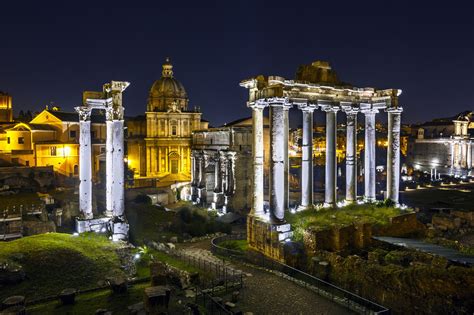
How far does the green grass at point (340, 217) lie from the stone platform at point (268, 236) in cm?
92

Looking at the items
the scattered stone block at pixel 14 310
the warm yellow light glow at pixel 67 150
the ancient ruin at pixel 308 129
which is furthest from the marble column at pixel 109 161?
the warm yellow light glow at pixel 67 150

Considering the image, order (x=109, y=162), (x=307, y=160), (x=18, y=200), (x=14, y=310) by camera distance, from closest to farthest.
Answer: (x=14, y=310), (x=109, y=162), (x=307, y=160), (x=18, y=200)

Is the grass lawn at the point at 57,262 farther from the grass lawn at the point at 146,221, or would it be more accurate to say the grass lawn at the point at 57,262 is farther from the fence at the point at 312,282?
the fence at the point at 312,282

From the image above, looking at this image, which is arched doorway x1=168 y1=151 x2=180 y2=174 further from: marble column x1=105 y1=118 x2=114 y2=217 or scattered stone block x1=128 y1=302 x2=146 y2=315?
scattered stone block x1=128 y1=302 x2=146 y2=315

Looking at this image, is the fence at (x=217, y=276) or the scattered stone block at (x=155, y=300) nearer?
the scattered stone block at (x=155, y=300)

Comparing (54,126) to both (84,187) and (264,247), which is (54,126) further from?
(264,247)

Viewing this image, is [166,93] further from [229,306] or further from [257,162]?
[229,306]

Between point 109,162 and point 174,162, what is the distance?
3584 centimetres

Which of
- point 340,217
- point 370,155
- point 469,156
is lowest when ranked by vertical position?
point 340,217

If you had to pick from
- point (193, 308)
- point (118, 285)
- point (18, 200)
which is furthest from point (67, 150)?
point (193, 308)

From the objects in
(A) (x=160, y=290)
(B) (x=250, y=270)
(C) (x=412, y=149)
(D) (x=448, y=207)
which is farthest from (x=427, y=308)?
(C) (x=412, y=149)

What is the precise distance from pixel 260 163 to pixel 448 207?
2583 cm

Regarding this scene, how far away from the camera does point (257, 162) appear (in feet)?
75.7

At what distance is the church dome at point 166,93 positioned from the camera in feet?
197
